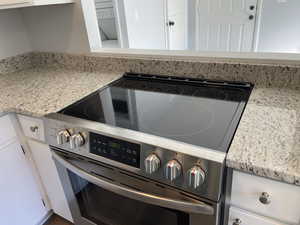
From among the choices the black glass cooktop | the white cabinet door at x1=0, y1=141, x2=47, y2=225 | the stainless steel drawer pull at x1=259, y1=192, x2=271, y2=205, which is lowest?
the white cabinet door at x1=0, y1=141, x2=47, y2=225

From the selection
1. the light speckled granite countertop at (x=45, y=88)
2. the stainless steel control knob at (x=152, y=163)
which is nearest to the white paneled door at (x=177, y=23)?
the light speckled granite countertop at (x=45, y=88)

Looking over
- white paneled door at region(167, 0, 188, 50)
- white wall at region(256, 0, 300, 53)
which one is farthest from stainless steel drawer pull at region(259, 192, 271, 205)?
white wall at region(256, 0, 300, 53)

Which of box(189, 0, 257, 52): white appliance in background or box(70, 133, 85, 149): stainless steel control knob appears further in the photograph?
box(189, 0, 257, 52): white appliance in background

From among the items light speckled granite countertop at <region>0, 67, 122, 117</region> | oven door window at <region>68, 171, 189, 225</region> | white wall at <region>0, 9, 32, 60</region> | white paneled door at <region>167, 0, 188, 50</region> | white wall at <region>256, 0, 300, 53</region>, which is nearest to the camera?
oven door window at <region>68, 171, 189, 225</region>

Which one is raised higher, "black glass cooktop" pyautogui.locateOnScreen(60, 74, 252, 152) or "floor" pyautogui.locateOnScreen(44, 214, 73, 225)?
"black glass cooktop" pyautogui.locateOnScreen(60, 74, 252, 152)

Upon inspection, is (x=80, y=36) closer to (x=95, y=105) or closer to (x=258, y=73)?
(x=95, y=105)

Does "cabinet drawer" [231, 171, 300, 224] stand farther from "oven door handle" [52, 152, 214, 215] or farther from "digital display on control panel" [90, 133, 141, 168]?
"digital display on control panel" [90, 133, 141, 168]

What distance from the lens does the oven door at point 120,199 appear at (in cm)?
73

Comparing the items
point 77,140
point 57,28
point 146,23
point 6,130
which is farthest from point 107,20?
point 77,140

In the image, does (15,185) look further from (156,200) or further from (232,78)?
(232,78)

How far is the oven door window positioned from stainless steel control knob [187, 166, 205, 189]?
173mm

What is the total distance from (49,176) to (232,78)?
3.49 feet

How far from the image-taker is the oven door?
0.73 m

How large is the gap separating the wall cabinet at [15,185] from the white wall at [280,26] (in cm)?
324
